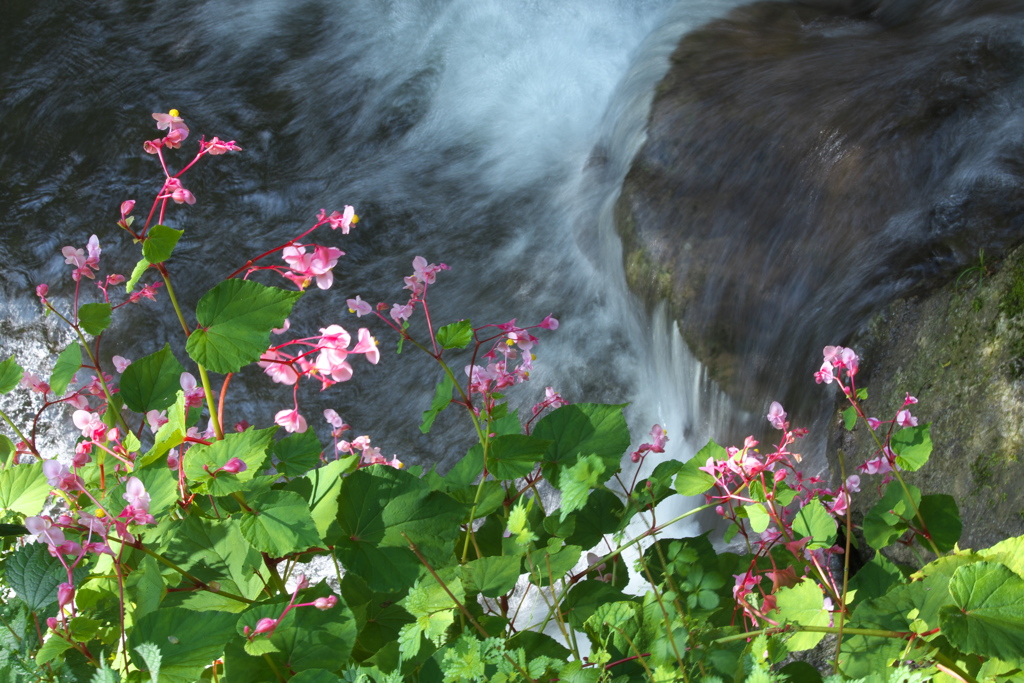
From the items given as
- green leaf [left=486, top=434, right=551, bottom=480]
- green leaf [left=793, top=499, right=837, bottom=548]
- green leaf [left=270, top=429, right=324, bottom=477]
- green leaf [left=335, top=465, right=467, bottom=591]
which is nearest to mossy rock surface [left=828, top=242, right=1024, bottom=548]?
green leaf [left=793, top=499, right=837, bottom=548]

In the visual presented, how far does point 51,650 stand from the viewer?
0.89 metres

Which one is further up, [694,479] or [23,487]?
[23,487]

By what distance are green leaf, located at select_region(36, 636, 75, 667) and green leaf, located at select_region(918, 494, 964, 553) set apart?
48.4 inches

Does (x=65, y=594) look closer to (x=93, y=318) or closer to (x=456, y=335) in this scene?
(x=93, y=318)

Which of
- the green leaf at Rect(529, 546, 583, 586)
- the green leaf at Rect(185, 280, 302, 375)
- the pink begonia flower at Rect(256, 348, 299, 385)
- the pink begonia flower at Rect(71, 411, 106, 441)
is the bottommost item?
the green leaf at Rect(529, 546, 583, 586)

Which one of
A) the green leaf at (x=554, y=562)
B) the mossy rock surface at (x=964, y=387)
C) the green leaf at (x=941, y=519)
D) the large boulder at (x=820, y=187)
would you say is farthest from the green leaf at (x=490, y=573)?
the large boulder at (x=820, y=187)

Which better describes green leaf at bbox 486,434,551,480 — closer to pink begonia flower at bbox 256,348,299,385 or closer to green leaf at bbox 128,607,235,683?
pink begonia flower at bbox 256,348,299,385

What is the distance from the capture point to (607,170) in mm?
4129

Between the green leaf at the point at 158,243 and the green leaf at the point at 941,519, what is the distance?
1173mm

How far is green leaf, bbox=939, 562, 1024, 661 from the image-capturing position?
830 mm

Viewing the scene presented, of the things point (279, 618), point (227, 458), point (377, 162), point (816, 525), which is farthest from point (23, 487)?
point (377, 162)

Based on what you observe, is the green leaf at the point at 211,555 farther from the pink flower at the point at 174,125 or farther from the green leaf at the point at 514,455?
the pink flower at the point at 174,125

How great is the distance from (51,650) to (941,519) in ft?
4.15

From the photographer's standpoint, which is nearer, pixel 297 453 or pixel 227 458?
pixel 227 458
